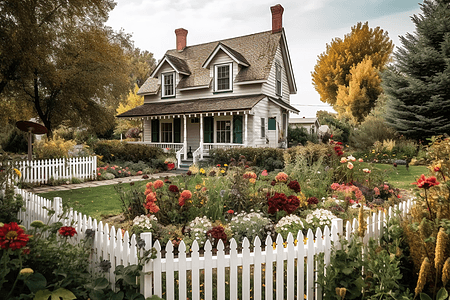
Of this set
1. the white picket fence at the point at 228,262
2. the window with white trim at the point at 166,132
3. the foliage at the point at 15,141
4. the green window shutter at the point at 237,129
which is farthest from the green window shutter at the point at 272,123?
the foliage at the point at 15,141

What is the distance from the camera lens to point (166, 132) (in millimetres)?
20141

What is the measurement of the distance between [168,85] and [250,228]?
17547mm

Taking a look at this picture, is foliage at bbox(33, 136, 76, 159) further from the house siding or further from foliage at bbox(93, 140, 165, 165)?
the house siding

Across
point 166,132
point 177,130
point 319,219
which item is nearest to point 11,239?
point 319,219

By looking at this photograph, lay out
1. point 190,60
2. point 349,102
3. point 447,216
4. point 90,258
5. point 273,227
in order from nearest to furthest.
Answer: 1. point 447,216
2. point 90,258
3. point 273,227
4. point 190,60
5. point 349,102

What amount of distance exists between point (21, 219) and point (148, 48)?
45.4 m

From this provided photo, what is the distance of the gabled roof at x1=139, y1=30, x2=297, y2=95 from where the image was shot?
A: 17547 mm

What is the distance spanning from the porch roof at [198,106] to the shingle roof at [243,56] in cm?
111

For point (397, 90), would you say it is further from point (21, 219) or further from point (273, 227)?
point (21, 219)

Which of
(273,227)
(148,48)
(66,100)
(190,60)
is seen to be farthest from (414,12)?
(148,48)

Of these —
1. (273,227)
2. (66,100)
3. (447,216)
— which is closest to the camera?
(447,216)

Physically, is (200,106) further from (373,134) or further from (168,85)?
(373,134)

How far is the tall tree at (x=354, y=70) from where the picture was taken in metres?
29.5

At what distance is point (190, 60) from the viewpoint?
21.2 m
